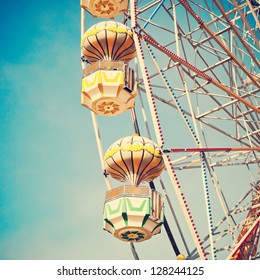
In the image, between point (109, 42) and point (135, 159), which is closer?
point (135, 159)

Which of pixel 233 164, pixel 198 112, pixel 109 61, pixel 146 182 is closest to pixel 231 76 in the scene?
pixel 198 112

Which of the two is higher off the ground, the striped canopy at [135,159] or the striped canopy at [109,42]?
the striped canopy at [109,42]

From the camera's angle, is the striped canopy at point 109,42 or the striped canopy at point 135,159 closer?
the striped canopy at point 135,159

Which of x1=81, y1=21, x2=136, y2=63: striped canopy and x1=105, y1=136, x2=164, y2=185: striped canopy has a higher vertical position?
x1=81, y1=21, x2=136, y2=63: striped canopy

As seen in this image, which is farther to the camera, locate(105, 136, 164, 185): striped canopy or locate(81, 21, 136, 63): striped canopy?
locate(81, 21, 136, 63): striped canopy

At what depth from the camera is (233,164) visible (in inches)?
680

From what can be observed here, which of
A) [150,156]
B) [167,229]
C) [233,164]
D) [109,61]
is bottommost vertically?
[167,229]

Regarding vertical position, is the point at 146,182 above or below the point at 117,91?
below

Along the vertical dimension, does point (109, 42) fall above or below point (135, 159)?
above
